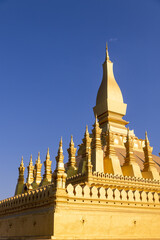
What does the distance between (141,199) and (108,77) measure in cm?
2593

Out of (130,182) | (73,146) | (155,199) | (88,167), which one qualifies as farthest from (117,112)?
(155,199)

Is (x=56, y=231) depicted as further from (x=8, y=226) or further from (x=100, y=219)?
(x=8, y=226)

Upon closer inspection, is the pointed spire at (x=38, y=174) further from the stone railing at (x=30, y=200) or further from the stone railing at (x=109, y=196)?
the stone railing at (x=109, y=196)

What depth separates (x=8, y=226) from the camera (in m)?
17.0

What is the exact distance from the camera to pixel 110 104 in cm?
3666

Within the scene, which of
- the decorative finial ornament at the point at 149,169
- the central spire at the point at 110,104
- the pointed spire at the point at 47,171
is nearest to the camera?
the decorative finial ornament at the point at 149,169

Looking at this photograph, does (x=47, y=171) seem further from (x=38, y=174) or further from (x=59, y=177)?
(x=59, y=177)

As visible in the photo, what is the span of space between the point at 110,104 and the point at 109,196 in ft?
74.9

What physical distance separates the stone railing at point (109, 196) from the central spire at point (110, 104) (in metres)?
18.5

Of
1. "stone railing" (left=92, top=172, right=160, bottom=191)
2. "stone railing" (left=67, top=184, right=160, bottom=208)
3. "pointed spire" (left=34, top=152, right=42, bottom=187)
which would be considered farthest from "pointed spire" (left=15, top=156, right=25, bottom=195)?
"stone railing" (left=67, top=184, right=160, bottom=208)

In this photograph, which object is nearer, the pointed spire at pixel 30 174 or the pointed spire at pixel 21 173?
the pointed spire at pixel 30 174

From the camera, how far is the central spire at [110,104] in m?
35.8

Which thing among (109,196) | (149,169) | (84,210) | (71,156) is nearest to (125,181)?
(149,169)

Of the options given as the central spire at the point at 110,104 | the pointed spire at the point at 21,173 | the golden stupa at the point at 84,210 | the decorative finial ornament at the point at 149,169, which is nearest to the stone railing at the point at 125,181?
the golden stupa at the point at 84,210
